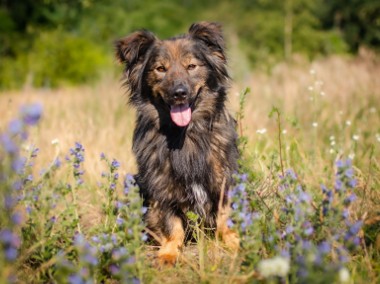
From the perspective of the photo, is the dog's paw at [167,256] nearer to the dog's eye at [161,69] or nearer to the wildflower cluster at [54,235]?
the wildflower cluster at [54,235]

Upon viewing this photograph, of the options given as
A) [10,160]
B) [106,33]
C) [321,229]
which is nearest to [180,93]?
[321,229]

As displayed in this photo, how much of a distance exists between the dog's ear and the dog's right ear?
A: 0.37m

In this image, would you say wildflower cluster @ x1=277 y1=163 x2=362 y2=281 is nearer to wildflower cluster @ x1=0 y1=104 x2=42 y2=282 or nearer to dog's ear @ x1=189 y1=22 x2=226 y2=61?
wildflower cluster @ x1=0 y1=104 x2=42 y2=282

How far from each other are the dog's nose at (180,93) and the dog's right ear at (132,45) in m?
0.62

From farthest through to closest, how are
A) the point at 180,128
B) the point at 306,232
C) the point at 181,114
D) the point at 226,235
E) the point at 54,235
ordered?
the point at 180,128 → the point at 181,114 → the point at 226,235 → the point at 54,235 → the point at 306,232

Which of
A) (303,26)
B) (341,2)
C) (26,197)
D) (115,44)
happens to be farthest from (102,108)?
(341,2)

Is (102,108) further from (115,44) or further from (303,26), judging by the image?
(303,26)

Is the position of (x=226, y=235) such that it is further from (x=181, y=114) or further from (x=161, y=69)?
(x=161, y=69)

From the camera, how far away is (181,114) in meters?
3.70

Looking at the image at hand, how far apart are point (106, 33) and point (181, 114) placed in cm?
1566

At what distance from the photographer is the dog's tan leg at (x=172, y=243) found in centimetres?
320

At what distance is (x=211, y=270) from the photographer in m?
2.74

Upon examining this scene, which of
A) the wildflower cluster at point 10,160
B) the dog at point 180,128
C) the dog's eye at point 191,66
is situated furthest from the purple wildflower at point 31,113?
the dog's eye at point 191,66

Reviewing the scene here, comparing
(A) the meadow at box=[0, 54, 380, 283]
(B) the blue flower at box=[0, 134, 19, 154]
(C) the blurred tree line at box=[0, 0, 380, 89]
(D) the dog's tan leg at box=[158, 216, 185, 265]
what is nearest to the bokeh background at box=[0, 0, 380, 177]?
(C) the blurred tree line at box=[0, 0, 380, 89]
